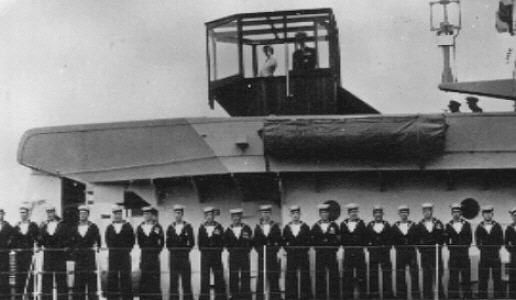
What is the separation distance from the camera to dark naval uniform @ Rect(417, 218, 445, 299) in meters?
12.0

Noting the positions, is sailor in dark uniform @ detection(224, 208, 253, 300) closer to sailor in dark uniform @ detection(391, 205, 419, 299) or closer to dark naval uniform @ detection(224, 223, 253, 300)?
dark naval uniform @ detection(224, 223, 253, 300)

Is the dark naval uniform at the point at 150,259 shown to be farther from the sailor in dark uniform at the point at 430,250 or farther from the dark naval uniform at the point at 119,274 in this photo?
the sailor in dark uniform at the point at 430,250

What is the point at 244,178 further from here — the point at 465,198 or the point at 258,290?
the point at 465,198

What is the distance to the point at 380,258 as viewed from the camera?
1202cm

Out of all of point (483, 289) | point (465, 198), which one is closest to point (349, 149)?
point (465, 198)

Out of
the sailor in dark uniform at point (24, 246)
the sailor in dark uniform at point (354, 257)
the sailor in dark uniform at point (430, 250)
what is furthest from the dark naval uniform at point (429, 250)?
the sailor in dark uniform at point (24, 246)

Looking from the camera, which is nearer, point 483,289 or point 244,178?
point 483,289

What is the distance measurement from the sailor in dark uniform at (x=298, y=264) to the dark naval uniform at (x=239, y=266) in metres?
0.52

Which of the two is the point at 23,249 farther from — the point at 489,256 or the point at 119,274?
the point at 489,256

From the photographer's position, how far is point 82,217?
12.4 metres

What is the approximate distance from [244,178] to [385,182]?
7.04 ft

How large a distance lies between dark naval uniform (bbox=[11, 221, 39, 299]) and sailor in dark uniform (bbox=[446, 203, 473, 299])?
18.7ft

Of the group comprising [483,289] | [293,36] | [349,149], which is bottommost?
[483,289]

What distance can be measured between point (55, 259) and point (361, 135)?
186 inches
